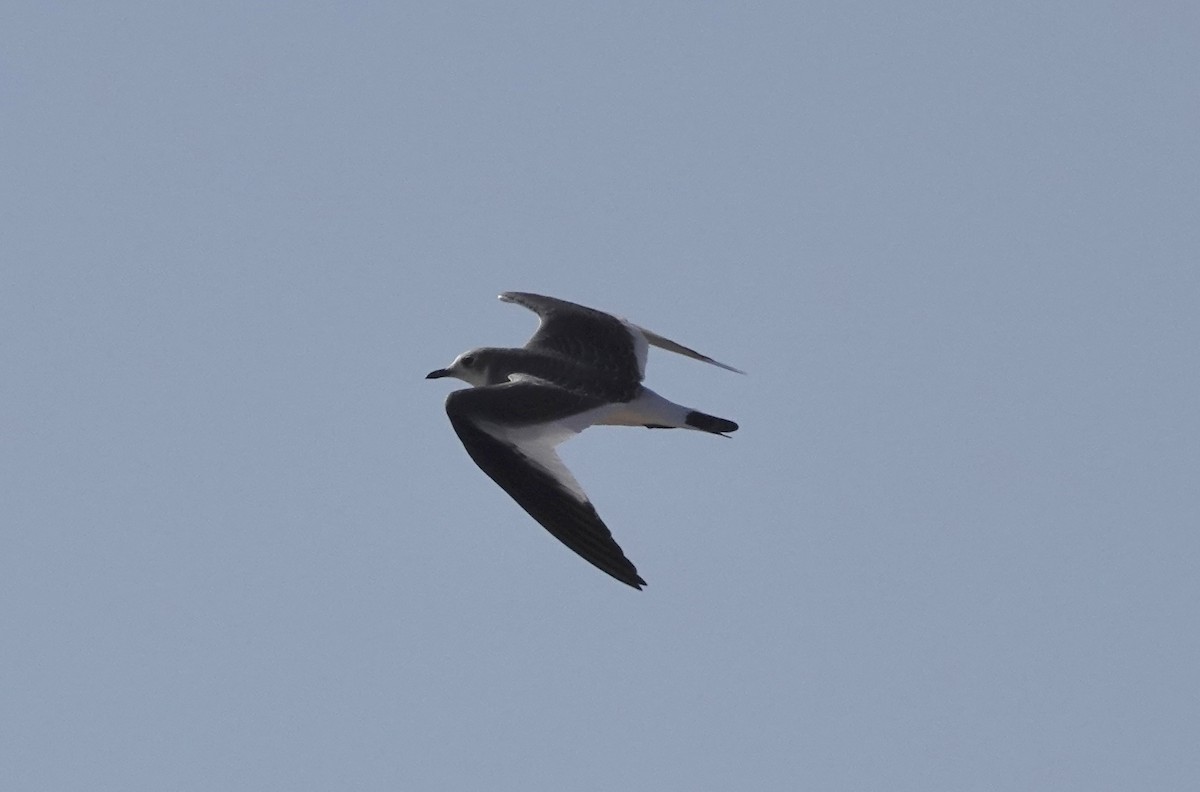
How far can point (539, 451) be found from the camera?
A: 59.9 ft

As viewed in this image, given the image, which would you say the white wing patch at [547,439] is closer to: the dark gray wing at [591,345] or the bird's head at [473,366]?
the dark gray wing at [591,345]

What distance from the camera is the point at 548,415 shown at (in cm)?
1900

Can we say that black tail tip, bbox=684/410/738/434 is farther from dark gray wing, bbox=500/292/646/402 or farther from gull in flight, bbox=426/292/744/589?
dark gray wing, bbox=500/292/646/402

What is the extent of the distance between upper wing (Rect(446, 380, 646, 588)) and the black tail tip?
3.08ft

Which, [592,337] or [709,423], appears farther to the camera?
[592,337]

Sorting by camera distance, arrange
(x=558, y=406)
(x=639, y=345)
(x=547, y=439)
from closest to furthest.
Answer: (x=547, y=439), (x=558, y=406), (x=639, y=345)

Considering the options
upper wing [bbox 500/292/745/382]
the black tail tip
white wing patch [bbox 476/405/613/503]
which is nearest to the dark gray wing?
upper wing [bbox 500/292/745/382]

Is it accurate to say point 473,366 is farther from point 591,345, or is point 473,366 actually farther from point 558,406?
point 558,406

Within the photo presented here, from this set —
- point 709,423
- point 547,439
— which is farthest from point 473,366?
point 547,439

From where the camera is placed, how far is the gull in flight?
17250 millimetres

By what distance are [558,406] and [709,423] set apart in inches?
66.9

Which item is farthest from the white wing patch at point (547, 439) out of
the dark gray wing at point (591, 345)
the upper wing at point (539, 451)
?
the dark gray wing at point (591, 345)

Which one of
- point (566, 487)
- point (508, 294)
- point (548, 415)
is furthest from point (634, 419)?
point (508, 294)

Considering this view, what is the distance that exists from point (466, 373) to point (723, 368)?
2721 millimetres
